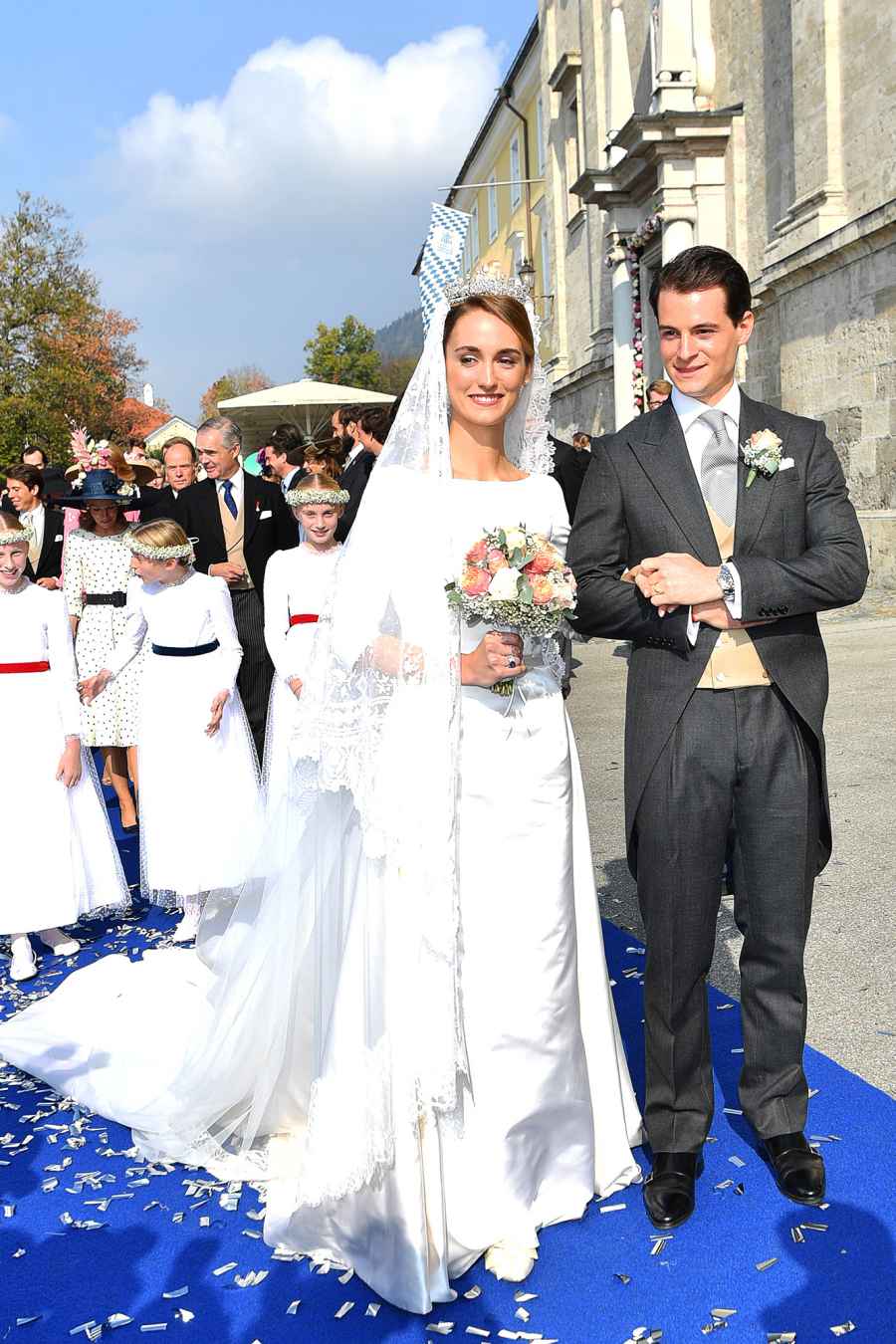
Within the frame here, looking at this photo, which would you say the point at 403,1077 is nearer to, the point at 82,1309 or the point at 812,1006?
the point at 82,1309

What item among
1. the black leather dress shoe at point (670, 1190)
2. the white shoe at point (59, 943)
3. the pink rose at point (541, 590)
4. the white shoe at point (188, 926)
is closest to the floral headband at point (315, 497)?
the white shoe at point (188, 926)

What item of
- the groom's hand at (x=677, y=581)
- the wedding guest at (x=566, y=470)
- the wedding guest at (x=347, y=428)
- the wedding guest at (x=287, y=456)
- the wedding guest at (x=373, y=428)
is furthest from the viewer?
the wedding guest at (x=287, y=456)

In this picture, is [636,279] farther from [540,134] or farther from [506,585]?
A: [506,585]

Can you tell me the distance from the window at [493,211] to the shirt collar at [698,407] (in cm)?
4780

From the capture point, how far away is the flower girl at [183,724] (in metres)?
6.03

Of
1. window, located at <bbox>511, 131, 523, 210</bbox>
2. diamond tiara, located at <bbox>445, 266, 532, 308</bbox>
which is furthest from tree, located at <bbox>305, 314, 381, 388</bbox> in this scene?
diamond tiara, located at <bbox>445, 266, 532, 308</bbox>

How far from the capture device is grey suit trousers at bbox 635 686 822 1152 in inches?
129

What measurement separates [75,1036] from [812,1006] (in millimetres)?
2878

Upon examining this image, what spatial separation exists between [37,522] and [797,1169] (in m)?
9.09

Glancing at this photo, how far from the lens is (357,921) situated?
3260 mm

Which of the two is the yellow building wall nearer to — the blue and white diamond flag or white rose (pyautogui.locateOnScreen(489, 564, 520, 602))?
the blue and white diamond flag

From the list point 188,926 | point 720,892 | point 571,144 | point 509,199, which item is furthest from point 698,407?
point 509,199

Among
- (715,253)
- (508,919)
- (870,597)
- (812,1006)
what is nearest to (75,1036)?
(508,919)

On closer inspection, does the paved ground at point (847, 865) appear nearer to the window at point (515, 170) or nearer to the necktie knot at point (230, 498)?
the necktie knot at point (230, 498)
